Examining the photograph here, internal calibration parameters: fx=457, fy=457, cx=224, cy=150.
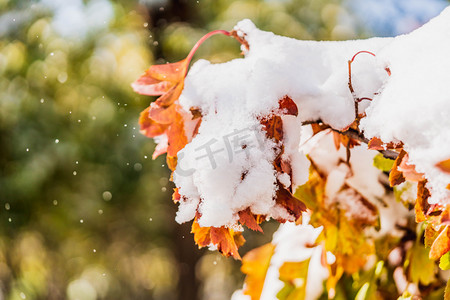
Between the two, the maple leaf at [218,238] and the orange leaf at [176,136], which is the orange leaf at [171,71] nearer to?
the orange leaf at [176,136]

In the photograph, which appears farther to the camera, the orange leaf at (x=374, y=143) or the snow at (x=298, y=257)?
the snow at (x=298, y=257)

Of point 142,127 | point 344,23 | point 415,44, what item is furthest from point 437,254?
point 344,23

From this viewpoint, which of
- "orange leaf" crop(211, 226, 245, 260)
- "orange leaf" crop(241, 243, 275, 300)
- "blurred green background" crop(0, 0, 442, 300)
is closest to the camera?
"orange leaf" crop(211, 226, 245, 260)

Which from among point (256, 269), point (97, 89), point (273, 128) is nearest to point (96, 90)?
point (97, 89)

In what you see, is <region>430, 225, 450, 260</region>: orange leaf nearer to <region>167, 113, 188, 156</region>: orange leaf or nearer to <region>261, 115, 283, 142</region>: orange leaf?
<region>261, 115, 283, 142</region>: orange leaf

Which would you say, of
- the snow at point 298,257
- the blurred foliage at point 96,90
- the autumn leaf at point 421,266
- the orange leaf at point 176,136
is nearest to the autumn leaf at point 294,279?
the snow at point 298,257

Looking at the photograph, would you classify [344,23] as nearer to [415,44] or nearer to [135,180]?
[135,180]

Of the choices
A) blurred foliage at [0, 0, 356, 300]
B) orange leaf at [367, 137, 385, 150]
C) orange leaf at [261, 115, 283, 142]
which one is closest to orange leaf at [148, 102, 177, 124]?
orange leaf at [261, 115, 283, 142]
